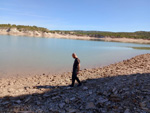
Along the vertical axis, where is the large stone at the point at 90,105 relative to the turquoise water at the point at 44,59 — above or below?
above

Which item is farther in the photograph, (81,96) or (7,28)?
(7,28)

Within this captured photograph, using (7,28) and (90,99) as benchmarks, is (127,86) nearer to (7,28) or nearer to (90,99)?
(90,99)

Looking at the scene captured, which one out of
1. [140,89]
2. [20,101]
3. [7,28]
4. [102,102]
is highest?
[7,28]

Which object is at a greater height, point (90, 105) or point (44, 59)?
point (90, 105)

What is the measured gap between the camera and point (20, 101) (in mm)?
4738

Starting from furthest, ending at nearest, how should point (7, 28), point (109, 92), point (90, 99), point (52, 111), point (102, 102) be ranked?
1. point (7, 28)
2. point (109, 92)
3. point (90, 99)
4. point (102, 102)
5. point (52, 111)

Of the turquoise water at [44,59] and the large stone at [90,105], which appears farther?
the turquoise water at [44,59]

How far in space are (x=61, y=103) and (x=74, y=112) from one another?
67 cm

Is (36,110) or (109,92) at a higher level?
(109,92)

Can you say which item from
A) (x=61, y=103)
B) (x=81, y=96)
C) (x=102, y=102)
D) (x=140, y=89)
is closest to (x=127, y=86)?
(x=140, y=89)

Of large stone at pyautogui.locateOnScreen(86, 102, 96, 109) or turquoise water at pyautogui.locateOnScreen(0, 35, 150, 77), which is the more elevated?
large stone at pyautogui.locateOnScreen(86, 102, 96, 109)

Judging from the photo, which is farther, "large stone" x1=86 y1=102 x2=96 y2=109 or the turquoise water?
the turquoise water

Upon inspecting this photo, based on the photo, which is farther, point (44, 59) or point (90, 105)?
point (44, 59)

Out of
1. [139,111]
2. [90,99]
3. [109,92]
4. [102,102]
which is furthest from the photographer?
[109,92]
